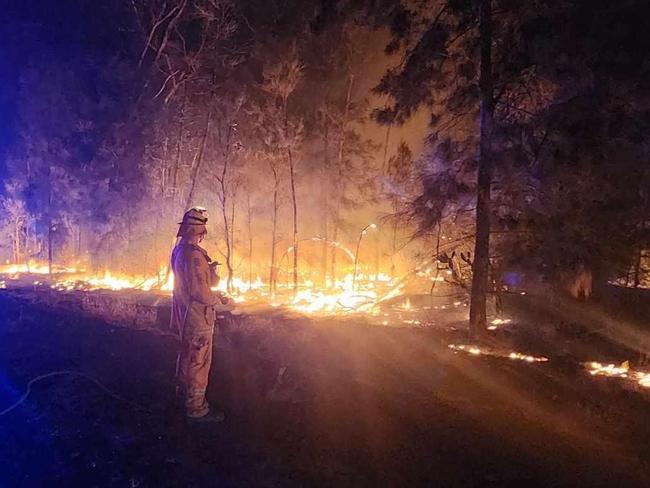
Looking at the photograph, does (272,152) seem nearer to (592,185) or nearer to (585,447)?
(592,185)

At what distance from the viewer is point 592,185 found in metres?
9.98

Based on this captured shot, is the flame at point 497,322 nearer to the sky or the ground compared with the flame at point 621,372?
nearer to the sky

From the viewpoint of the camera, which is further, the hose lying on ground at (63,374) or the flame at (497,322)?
the flame at (497,322)

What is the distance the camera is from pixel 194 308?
6.22m

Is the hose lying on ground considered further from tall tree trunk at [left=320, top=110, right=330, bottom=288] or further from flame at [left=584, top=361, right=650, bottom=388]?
tall tree trunk at [left=320, top=110, right=330, bottom=288]

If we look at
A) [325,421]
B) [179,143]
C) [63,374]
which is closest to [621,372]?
[325,421]

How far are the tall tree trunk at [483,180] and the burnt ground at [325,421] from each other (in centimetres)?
126

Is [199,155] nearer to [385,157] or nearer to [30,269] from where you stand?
[385,157]

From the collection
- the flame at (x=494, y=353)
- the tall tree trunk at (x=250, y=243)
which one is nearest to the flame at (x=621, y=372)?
the flame at (x=494, y=353)

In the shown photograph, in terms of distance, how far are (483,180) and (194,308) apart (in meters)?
→ 6.80

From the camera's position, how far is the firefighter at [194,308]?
613 centimetres

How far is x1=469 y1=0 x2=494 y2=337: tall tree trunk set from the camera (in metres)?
10.4

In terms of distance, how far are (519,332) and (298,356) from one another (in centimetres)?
509

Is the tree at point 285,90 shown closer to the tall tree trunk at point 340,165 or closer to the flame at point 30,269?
the tall tree trunk at point 340,165
